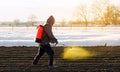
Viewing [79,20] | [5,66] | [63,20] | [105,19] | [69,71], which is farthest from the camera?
[63,20]

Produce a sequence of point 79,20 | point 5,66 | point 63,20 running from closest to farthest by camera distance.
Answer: point 5,66
point 79,20
point 63,20

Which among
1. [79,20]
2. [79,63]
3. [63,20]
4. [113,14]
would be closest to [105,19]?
[113,14]

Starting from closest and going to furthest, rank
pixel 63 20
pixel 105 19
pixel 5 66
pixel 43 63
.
→ pixel 5 66, pixel 43 63, pixel 105 19, pixel 63 20

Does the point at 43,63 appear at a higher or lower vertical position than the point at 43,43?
lower

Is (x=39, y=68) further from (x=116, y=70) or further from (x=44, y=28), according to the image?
(x=116, y=70)

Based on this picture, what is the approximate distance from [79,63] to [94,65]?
0.78 meters

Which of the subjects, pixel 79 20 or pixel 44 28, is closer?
pixel 44 28

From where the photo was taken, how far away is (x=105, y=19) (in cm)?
9644

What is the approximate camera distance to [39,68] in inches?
478

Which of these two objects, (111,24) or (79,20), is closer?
(111,24)

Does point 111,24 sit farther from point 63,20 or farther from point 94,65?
point 94,65

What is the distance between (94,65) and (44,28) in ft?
7.65

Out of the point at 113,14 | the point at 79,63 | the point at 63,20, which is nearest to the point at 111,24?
the point at 113,14

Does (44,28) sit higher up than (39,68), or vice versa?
(44,28)
